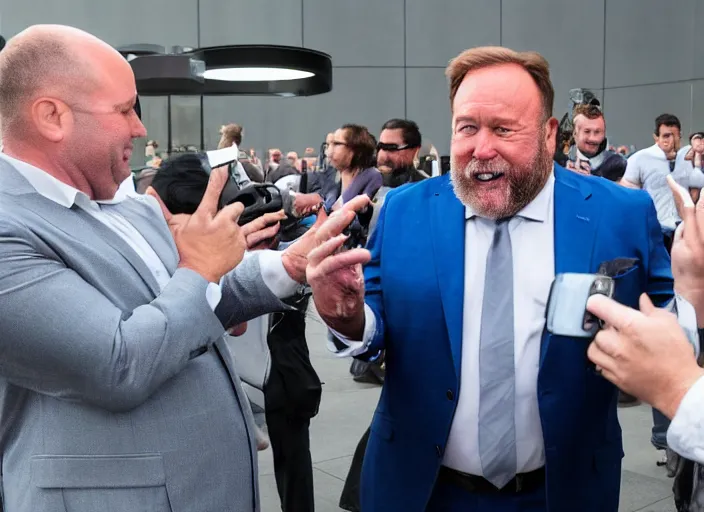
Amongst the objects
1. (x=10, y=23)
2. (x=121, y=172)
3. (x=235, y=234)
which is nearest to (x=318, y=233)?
(x=235, y=234)

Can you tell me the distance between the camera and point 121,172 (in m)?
1.64

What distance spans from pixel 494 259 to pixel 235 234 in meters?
0.79

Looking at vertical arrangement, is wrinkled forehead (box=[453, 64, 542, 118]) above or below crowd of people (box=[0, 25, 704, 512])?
above

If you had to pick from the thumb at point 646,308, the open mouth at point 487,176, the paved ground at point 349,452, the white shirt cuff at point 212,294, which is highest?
the open mouth at point 487,176

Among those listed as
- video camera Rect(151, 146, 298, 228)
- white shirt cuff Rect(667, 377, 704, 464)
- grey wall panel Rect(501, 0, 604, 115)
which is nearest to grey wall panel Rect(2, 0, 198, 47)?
grey wall panel Rect(501, 0, 604, 115)

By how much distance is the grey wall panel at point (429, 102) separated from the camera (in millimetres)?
16781

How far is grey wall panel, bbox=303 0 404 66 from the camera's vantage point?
645 inches

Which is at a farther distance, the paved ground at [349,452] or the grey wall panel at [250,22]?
the grey wall panel at [250,22]

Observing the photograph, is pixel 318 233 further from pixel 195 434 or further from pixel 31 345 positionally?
pixel 31 345

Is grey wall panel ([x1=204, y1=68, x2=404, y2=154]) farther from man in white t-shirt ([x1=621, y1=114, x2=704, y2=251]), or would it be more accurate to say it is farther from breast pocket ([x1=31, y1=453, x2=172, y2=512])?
breast pocket ([x1=31, y1=453, x2=172, y2=512])

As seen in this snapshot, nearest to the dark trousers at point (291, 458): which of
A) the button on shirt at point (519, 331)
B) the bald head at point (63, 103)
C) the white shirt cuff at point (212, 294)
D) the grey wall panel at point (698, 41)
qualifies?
the button on shirt at point (519, 331)

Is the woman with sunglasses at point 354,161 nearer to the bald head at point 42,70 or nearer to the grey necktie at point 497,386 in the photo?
the grey necktie at point 497,386

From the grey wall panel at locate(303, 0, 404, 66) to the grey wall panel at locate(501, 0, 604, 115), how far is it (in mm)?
2580

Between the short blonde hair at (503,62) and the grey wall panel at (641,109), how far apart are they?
15237 mm
